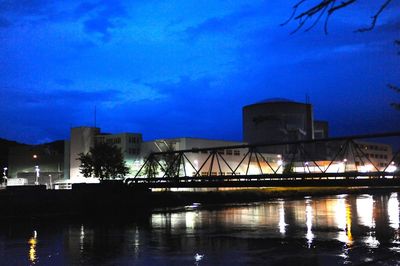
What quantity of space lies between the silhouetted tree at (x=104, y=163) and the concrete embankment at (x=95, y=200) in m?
22.8

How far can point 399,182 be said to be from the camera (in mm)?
45906

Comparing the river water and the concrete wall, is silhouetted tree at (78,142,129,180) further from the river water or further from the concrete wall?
the river water

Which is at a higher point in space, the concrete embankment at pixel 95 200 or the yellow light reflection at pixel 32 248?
the concrete embankment at pixel 95 200

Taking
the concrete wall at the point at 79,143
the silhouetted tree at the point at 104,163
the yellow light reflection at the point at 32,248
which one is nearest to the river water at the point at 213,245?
the yellow light reflection at the point at 32,248

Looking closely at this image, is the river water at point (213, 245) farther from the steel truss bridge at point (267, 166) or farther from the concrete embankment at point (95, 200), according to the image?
the concrete embankment at point (95, 200)

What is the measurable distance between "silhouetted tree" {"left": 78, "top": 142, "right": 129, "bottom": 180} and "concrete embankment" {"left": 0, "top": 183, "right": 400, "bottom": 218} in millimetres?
22789

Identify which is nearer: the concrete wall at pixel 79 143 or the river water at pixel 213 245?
the river water at pixel 213 245

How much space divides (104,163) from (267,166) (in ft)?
140

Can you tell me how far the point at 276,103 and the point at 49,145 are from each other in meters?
66.6

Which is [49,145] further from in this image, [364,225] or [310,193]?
[364,225]

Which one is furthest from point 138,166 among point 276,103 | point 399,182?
point 399,182

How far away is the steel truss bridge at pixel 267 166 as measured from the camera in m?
51.6

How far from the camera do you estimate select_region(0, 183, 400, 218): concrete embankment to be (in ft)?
189

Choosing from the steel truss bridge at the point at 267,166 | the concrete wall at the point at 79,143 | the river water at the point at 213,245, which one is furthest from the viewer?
the concrete wall at the point at 79,143
